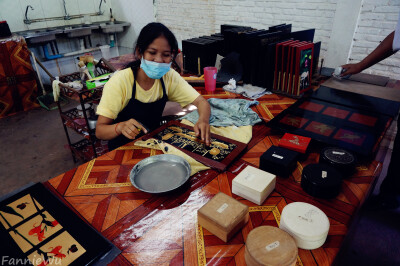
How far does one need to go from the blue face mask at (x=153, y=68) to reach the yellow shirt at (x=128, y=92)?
0.48 ft

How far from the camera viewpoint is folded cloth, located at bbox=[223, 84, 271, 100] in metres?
2.09

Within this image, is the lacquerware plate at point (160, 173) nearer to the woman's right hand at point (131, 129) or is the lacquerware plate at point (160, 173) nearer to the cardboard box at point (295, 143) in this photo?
the woman's right hand at point (131, 129)

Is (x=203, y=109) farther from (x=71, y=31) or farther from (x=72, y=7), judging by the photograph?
(x=72, y=7)

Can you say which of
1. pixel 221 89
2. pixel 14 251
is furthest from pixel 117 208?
pixel 221 89

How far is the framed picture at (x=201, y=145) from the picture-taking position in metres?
1.25

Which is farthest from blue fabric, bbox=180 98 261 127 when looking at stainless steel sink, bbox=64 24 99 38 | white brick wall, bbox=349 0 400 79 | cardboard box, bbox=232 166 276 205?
stainless steel sink, bbox=64 24 99 38

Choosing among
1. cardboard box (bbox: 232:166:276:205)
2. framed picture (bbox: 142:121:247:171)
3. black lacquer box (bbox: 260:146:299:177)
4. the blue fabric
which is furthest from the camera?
the blue fabric

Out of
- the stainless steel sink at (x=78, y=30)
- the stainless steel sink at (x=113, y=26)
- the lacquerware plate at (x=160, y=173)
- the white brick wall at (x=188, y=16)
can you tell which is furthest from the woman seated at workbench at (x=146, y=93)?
the stainless steel sink at (x=113, y=26)

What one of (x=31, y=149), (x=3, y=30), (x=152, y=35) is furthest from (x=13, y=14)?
(x=152, y=35)

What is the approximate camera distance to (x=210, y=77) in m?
2.18

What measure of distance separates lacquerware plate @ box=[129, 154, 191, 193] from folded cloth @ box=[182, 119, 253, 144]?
1.41ft

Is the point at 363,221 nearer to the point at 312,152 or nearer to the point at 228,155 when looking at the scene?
the point at 312,152

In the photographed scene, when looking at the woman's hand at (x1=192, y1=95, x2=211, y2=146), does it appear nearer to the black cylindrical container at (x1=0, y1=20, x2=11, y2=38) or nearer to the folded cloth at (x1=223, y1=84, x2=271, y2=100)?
the folded cloth at (x1=223, y1=84, x2=271, y2=100)

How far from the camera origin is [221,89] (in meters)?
2.29
